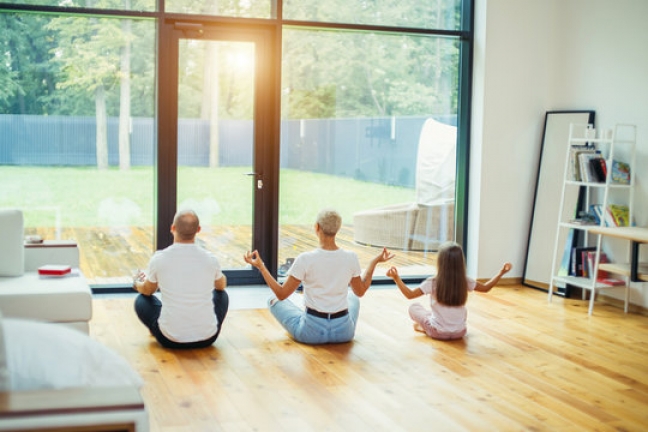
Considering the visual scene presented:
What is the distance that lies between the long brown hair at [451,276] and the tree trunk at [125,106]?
2.94 metres

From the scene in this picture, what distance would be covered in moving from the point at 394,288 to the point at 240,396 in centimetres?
353

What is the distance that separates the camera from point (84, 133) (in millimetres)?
7031

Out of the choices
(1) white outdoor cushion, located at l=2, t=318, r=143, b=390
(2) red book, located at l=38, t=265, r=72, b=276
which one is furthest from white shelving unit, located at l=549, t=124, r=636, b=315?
(1) white outdoor cushion, located at l=2, t=318, r=143, b=390

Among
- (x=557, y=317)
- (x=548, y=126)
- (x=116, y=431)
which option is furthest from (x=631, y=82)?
(x=116, y=431)

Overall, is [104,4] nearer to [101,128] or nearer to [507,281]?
[101,128]

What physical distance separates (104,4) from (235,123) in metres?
1.47

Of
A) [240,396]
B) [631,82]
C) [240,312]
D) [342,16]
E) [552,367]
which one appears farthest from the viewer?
[342,16]

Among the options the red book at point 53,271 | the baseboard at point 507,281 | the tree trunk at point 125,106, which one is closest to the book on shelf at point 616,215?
the baseboard at point 507,281

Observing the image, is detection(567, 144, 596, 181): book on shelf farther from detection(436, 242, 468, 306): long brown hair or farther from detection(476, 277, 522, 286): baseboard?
detection(436, 242, 468, 306): long brown hair

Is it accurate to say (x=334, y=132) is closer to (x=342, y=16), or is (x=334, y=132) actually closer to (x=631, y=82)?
(x=342, y=16)

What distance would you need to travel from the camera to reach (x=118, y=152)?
713cm

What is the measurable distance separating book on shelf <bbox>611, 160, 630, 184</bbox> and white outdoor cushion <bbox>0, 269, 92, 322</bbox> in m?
4.31

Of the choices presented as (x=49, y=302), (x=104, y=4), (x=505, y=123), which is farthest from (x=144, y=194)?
(x=505, y=123)

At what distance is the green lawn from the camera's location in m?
6.96
